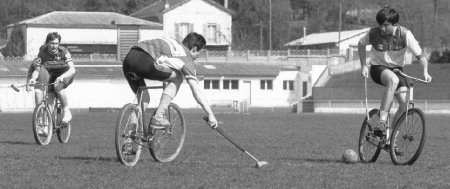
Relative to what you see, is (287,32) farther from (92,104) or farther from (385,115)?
(385,115)

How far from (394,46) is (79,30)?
3124 inches

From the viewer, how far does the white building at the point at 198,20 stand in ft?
313

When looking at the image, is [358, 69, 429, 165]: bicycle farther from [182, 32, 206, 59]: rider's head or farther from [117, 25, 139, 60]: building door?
[117, 25, 139, 60]: building door

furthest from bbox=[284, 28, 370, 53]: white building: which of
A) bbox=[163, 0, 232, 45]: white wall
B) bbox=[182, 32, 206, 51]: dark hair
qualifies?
bbox=[182, 32, 206, 51]: dark hair

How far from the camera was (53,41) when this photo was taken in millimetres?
14617

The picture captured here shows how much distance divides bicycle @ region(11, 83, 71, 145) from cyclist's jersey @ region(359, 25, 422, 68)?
5.54 meters

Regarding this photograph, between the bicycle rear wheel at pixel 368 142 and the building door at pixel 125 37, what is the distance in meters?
68.2

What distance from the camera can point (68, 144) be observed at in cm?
1498

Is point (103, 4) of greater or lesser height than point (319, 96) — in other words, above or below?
above

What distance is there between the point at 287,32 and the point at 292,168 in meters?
107

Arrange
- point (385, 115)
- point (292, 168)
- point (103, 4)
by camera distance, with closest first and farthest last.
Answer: point (292, 168) → point (385, 115) → point (103, 4)

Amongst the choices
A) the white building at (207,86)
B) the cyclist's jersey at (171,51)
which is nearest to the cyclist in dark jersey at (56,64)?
the cyclist's jersey at (171,51)

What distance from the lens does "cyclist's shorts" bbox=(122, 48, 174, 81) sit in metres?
10.2

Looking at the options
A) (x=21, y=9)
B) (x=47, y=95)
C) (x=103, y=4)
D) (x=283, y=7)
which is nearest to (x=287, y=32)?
(x=283, y=7)
